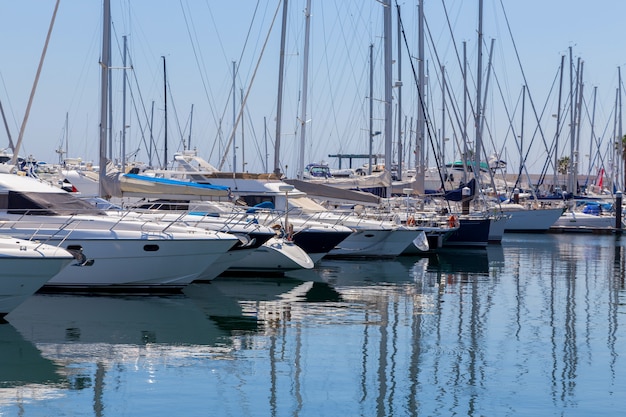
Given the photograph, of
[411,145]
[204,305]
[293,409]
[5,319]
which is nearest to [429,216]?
[204,305]

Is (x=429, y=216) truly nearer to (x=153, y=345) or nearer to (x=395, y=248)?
(x=395, y=248)

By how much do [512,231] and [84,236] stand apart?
37.6 meters

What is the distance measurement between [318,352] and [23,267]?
4882 mm

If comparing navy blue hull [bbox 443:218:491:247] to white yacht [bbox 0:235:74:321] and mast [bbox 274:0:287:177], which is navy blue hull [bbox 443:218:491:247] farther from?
white yacht [bbox 0:235:74:321]

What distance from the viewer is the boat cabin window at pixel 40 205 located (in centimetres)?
2202

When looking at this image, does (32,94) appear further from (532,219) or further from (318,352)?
(532,219)

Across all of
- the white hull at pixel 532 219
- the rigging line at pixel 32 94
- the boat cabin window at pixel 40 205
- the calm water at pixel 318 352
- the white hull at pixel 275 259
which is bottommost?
the calm water at pixel 318 352

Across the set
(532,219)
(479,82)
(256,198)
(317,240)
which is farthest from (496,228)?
(317,240)

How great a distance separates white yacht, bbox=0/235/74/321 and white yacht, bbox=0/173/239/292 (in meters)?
2.85

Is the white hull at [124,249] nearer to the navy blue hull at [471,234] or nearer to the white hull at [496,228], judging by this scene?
the navy blue hull at [471,234]

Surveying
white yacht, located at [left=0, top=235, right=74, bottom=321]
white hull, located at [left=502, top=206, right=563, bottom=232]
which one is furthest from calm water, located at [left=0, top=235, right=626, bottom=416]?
white hull, located at [left=502, top=206, right=563, bottom=232]

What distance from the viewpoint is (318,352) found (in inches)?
635

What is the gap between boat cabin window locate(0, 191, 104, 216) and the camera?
22016 mm

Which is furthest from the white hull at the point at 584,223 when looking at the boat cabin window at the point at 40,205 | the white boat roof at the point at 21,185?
the boat cabin window at the point at 40,205
